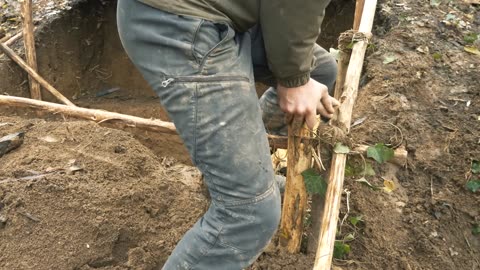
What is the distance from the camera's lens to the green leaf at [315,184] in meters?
2.57

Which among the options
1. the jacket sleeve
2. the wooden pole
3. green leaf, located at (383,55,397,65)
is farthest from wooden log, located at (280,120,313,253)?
green leaf, located at (383,55,397,65)

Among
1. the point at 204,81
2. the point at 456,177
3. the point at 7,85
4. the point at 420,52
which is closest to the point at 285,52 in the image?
the point at 204,81

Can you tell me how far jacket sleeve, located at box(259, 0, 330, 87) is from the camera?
183 centimetres

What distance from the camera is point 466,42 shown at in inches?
188

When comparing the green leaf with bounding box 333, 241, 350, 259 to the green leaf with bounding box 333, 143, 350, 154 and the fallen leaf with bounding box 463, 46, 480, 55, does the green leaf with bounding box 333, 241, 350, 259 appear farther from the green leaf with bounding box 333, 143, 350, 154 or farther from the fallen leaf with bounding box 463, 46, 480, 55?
the fallen leaf with bounding box 463, 46, 480, 55

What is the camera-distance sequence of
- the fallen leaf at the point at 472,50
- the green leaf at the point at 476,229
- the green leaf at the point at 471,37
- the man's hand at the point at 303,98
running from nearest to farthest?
1. the man's hand at the point at 303,98
2. the green leaf at the point at 476,229
3. the fallen leaf at the point at 472,50
4. the green leaf at the point at 471,37

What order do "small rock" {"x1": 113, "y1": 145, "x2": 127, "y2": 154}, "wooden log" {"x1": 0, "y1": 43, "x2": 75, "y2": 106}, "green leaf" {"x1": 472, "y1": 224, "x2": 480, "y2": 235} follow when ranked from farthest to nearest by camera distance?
"wooden log" {"x1": 0, "y1": 43, "x2": 75, "y2": 106} → "small rock" {"x1": 113, "y1": 145, "x2": 127, "y2": 154} → "green leaf" {"x1": 472, "y1": 224, "x2": 480, "y2": 235}

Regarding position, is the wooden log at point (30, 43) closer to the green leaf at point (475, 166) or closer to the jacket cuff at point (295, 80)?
the jacket cuff at point (295, 80)

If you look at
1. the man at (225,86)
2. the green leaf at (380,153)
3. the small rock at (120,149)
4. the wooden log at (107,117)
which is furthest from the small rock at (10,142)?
the green leaf at (380,153)

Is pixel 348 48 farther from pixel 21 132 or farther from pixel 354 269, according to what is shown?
pixel 21 132

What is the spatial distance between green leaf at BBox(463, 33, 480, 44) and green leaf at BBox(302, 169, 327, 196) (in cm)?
292

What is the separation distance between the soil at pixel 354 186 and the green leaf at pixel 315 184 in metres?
0.40

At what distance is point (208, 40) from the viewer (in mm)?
1901

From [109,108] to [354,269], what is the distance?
3708 millimetres
